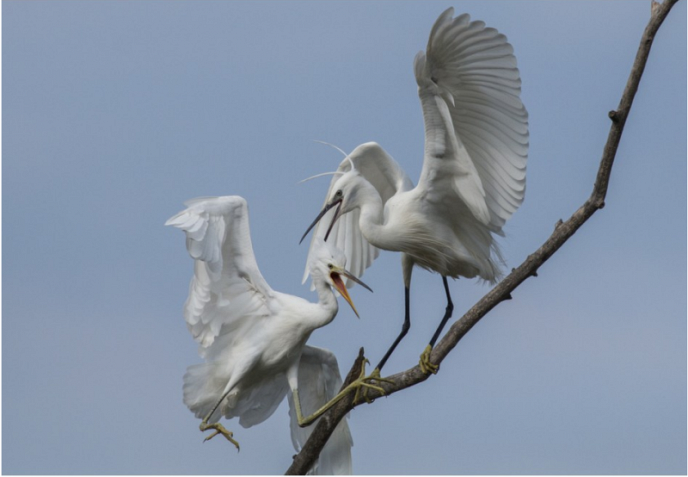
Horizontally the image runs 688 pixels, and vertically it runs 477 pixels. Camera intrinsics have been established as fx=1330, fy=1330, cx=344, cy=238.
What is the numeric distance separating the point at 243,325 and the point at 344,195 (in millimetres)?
1199

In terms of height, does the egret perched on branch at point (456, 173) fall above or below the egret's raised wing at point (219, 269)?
above

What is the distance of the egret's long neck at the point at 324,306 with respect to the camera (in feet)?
25.8

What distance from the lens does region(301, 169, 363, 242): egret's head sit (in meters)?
8.65

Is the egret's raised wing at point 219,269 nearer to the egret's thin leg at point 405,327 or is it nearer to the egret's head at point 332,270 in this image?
the egret's head at point 332,270

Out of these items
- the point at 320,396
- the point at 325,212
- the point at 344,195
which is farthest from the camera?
the point at 325,212

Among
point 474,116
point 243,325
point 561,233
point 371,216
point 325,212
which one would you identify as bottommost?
point 243,325

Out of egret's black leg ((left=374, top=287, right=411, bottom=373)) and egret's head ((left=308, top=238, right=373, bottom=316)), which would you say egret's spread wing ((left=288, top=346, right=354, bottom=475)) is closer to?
egret's black leg ((left=374, top=287, right=411, bottom=373))

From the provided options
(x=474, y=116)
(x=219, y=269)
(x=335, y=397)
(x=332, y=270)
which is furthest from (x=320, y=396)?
(x=474, y=116)

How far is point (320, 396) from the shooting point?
27.5ft

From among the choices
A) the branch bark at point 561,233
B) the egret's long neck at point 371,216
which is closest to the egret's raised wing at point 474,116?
the egret's long neck at point 371,216

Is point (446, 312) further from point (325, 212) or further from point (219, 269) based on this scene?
point (219, 269)

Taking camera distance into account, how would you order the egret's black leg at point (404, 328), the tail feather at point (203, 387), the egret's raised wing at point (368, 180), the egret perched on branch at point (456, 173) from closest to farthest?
the egret perched on branch at point (456, 173), the tail feather at point (203, 387), the egret's black leg at point (404, 328), the egret's raised wing at point (368, 180)

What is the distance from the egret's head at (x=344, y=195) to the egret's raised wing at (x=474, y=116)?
557 millimetres

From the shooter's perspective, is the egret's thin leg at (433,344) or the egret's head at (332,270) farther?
the egret's head at (332,270)
